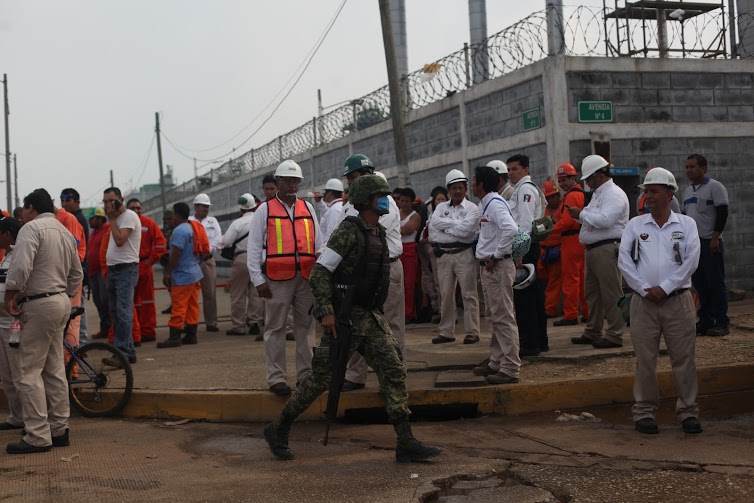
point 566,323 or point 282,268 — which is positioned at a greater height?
point 282,268

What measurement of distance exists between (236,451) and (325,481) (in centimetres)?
119

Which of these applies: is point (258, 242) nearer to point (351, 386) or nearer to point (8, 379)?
point (351, 386)

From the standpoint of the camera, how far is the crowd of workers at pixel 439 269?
6.35 meters

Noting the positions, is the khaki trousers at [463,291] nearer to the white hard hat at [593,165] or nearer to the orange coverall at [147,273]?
the white hard hat at [593,165]

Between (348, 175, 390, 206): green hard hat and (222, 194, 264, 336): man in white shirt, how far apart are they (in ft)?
19.7

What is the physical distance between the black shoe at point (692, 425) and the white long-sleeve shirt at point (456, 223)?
3940mm

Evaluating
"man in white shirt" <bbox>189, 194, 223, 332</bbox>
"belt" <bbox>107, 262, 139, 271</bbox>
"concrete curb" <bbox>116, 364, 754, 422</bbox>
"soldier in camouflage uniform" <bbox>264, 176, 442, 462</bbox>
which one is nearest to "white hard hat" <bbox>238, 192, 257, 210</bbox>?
"man in white shirt" <bbox>189, 194, 223, 332</bbox>

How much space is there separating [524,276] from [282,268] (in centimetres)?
221

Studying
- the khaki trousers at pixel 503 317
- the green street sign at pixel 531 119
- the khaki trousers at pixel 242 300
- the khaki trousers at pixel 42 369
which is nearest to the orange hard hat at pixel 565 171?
the khaki trousers at pixel 503 317

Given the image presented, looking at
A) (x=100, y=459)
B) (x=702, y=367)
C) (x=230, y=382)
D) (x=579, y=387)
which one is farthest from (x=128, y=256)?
(x=702, y=367)

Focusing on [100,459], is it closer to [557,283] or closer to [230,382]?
[230,382]

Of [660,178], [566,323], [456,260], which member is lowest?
[566,323]

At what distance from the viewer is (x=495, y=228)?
302 inches

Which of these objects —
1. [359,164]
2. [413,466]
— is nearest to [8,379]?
[359,164]
